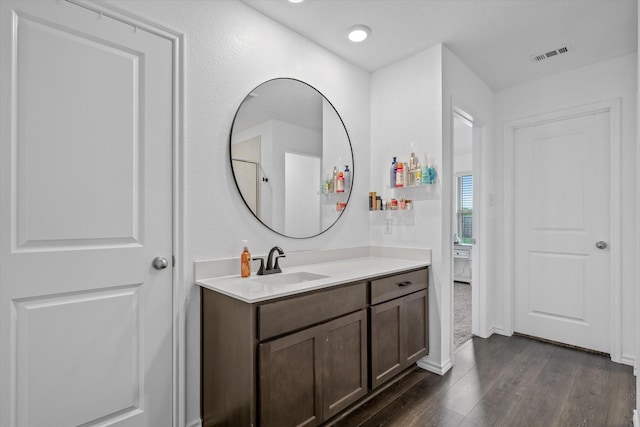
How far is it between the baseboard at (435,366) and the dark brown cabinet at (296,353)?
456mm

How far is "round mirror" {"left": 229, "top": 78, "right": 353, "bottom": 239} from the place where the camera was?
6.83 feet

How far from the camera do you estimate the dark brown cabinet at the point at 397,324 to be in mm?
2080

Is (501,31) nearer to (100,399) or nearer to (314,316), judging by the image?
(314,316)

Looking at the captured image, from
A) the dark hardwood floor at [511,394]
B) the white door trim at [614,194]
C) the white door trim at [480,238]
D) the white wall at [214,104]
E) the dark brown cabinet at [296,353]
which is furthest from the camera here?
the white door trim at [480,238]

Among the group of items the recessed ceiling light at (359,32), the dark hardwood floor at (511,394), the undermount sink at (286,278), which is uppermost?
the recessed ceiling light at (359,32)

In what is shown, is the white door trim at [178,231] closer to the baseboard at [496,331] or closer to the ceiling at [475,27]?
the ceiling at [475,27]

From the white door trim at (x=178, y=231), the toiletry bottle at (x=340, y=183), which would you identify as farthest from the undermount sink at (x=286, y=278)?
the toiletry bottle at (x=340, y=183)

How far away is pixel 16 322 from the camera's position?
52.3 inches

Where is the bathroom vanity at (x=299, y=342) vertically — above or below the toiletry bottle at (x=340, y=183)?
below

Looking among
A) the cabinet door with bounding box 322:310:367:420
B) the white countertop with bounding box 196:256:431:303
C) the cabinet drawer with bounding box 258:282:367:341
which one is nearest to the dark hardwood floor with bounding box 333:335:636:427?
the cabinet door with bounding box 322:310:367:420

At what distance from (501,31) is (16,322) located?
10.6ft

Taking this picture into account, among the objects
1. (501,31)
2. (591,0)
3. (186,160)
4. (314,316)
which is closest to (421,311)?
(314,316)

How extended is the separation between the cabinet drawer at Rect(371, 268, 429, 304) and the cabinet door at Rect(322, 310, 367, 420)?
0.56 ft

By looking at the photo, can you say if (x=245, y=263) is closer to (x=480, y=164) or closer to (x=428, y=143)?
(x=428, y=143)
